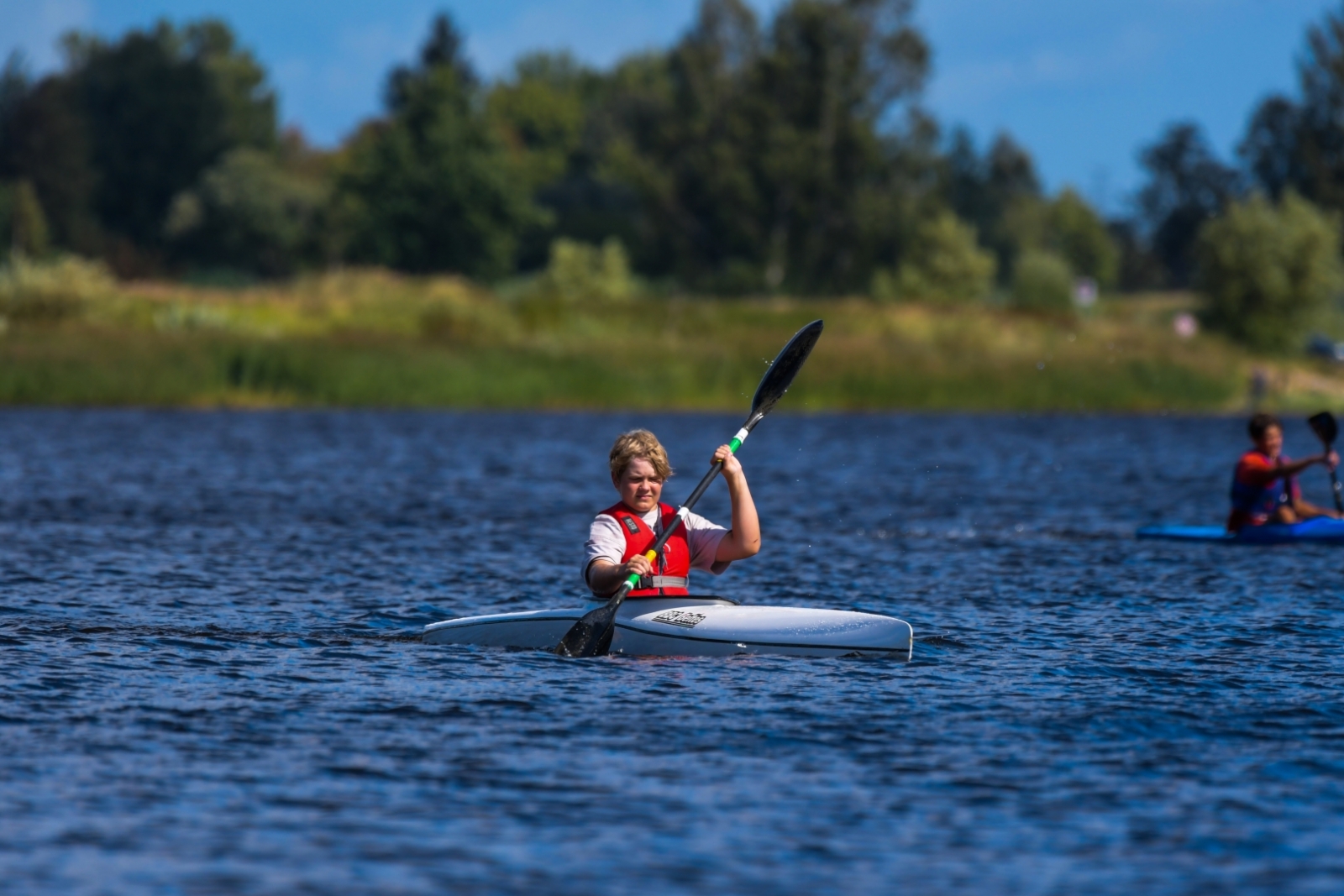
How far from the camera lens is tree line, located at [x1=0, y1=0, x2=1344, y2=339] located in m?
68.3

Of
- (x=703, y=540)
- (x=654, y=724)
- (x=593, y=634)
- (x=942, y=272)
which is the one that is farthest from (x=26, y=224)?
(x=654, y=724)

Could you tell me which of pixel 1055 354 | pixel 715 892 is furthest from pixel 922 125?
pixel 715 892

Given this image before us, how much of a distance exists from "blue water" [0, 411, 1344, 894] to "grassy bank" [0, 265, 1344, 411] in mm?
18985

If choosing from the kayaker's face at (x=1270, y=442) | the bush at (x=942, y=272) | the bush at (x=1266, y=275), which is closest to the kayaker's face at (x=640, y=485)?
the kayaker's face at (x=1270, y=442)

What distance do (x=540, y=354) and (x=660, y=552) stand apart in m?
30.0

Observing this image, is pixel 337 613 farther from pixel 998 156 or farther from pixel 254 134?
pixel 998 156

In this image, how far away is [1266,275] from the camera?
176ft

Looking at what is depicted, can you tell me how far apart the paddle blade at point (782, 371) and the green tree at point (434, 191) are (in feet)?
194

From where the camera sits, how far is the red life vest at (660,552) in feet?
33.6

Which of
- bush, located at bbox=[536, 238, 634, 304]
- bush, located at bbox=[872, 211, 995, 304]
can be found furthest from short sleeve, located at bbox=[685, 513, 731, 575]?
bush, located at bbox=[872, 211, 995, 304]

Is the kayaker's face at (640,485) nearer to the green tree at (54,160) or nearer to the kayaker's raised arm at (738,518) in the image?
the kayaker's raised arm at (738,518)

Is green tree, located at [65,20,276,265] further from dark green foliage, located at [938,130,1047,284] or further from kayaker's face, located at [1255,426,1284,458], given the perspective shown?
kayaker's face, located at [1255,426,1284,458]

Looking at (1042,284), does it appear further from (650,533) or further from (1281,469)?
(650,533)

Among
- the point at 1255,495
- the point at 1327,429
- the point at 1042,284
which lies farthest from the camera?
the point at 1042,284
